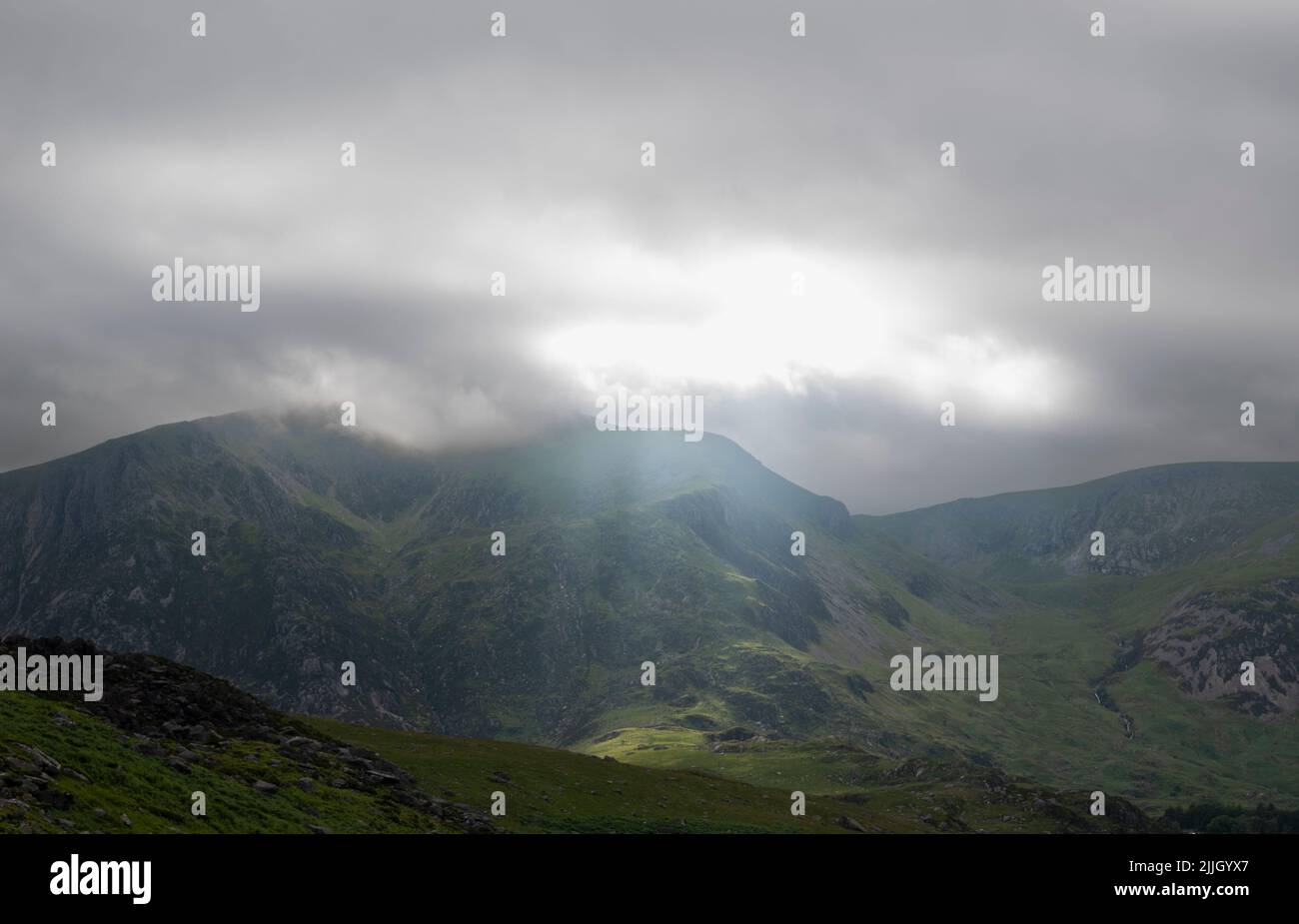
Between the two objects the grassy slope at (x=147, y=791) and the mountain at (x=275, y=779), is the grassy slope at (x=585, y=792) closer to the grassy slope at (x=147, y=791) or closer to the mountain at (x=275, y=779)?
the mountain at (x=275, y=779)

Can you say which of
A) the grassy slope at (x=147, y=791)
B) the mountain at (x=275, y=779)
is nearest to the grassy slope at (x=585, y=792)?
the mountain at (x=275, y=779)

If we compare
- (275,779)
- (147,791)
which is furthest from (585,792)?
(147,791)

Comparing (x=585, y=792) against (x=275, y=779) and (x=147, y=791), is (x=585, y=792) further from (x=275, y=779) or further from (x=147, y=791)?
(x=147, y=791)

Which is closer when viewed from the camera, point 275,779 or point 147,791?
point 147,791

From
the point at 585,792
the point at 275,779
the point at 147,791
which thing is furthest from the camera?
the point at 585,792

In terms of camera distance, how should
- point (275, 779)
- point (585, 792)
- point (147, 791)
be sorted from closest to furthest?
1. point (147, 791)
2. point (275, 779)
3. point (585, 792)

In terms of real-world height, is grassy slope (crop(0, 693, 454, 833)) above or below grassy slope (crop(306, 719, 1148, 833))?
above

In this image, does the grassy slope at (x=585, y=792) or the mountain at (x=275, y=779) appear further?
the grassy slope at (x=585, y=792)

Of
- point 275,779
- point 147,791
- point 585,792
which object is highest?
point 147,791

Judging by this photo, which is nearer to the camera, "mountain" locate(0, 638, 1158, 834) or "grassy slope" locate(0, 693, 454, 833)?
"grassy slope" locate(0, 693, 454, 833)

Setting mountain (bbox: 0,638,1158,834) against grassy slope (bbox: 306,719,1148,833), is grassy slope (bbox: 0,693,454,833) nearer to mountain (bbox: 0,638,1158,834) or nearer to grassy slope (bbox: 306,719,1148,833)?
mountain (bbox: 0,638,1158,834)

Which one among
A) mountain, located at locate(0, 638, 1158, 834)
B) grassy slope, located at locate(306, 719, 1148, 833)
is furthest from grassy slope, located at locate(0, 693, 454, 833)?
grassy slope, located at locate(306, 719, 1148, 833)

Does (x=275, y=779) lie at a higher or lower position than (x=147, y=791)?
lower
